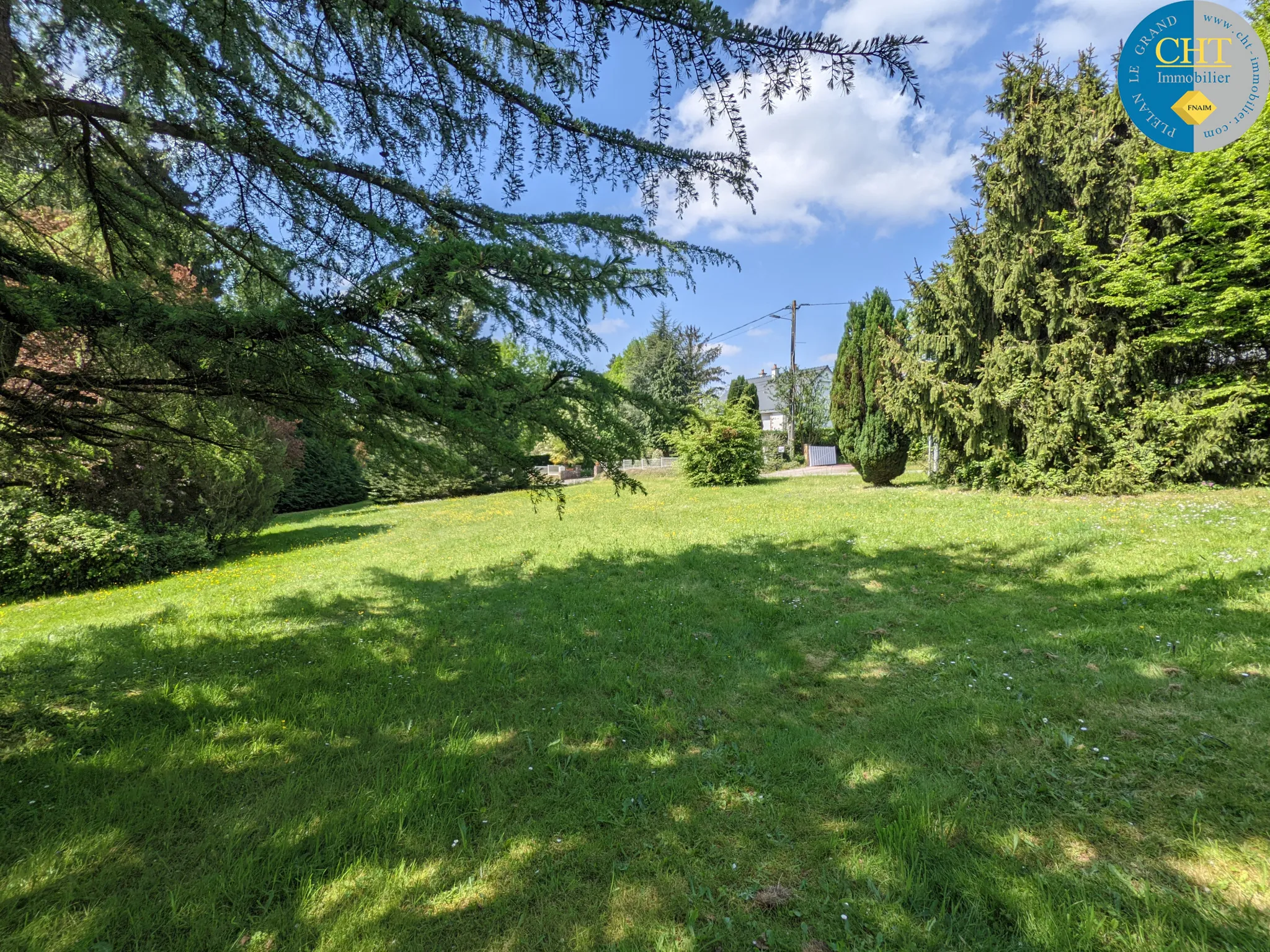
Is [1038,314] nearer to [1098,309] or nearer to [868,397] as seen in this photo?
[1098,309]

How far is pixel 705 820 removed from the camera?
243cm

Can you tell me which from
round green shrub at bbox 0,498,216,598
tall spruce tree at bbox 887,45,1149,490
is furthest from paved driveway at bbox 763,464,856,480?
round green shrub at bbox 0,498,216,598

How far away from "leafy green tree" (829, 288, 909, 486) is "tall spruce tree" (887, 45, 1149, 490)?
71.9 inches

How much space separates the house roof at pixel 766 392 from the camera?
44.2 m

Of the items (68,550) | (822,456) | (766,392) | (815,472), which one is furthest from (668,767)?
(766,392)

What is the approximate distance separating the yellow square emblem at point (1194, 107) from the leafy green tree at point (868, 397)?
6.31 meters

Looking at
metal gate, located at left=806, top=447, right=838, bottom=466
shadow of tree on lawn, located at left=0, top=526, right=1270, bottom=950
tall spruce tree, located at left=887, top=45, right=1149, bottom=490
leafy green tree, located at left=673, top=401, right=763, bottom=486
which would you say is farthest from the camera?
metal gate, located at left=806, top=447, right=838, bottom=466

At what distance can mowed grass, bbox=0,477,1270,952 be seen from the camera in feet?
6.28

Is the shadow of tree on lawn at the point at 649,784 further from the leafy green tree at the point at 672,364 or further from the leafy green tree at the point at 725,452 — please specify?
the leafy green tree at the point at 672,364

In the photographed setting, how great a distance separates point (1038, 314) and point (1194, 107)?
12.4 feet

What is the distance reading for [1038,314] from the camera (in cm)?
1101

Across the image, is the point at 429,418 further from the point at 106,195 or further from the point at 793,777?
the point at 106,195

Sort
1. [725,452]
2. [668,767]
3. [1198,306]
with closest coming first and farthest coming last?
[668,767] < [1198,306] < [725,452]

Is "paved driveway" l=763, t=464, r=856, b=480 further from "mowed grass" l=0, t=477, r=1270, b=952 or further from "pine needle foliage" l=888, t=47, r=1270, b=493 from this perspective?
"mowed grass" l=0, t=477, r=1270, b=952
